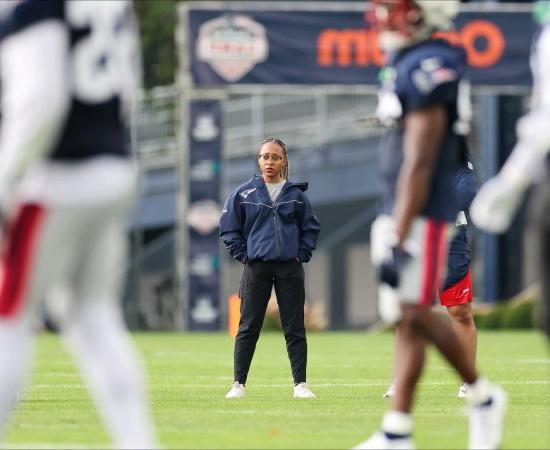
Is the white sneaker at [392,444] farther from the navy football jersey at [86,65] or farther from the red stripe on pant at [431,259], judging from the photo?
the navy football jersey at [86,65]

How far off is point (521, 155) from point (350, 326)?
2967 centimetres

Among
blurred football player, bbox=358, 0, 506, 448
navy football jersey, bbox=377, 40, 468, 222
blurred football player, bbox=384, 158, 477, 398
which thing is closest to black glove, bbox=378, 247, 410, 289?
blurred football player, bbox=358, 0, 506, 448

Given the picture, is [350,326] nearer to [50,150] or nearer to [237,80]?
[237,80]

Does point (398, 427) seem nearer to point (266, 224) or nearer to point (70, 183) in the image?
point (70, 183)

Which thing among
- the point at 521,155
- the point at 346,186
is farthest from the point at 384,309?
the point at 346,186

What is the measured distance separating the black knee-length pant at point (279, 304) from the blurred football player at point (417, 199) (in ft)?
14.9

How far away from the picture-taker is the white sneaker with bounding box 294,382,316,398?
12.3 meters

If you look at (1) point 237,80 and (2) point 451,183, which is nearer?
(2) point 451,183

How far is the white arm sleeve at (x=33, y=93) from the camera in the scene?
254 inches

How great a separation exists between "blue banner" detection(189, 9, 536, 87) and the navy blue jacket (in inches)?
683

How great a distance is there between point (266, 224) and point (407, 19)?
5.01 metres

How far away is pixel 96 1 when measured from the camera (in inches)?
265

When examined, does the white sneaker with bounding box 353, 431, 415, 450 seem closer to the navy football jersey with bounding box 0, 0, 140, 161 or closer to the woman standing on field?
the navy football jersey with bounding box 0, 0, 140, 161

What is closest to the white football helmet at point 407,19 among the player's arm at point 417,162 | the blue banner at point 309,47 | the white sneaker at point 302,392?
the player's arm at point 417,162
